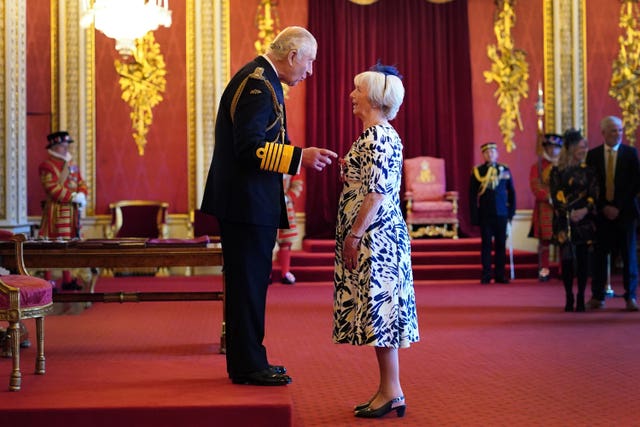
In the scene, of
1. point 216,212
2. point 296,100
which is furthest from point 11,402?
point 296,100

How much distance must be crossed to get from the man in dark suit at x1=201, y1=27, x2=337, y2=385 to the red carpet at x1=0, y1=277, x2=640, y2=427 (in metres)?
0.21

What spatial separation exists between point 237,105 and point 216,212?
43cm

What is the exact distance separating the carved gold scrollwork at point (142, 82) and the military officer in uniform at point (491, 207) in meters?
4.14

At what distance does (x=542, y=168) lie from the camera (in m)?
10.5

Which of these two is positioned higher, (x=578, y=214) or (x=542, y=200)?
(x=542, y=200)

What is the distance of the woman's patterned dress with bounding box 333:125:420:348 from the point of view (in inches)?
139

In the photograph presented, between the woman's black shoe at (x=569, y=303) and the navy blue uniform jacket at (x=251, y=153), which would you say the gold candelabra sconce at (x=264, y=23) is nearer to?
the woman's black shoe at (x=569, y=303)

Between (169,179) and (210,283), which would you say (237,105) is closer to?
(210,283)

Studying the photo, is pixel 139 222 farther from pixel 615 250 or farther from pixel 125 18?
pixel 615 250

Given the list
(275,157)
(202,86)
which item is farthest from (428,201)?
(275,157)

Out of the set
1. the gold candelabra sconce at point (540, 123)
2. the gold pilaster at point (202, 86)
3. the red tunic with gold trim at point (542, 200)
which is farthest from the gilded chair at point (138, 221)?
the gold candelabra sconce at point (540, 123)

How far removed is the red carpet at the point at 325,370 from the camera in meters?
3.23

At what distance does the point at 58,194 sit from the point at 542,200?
18.0ft

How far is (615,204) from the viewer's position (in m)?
7.09
